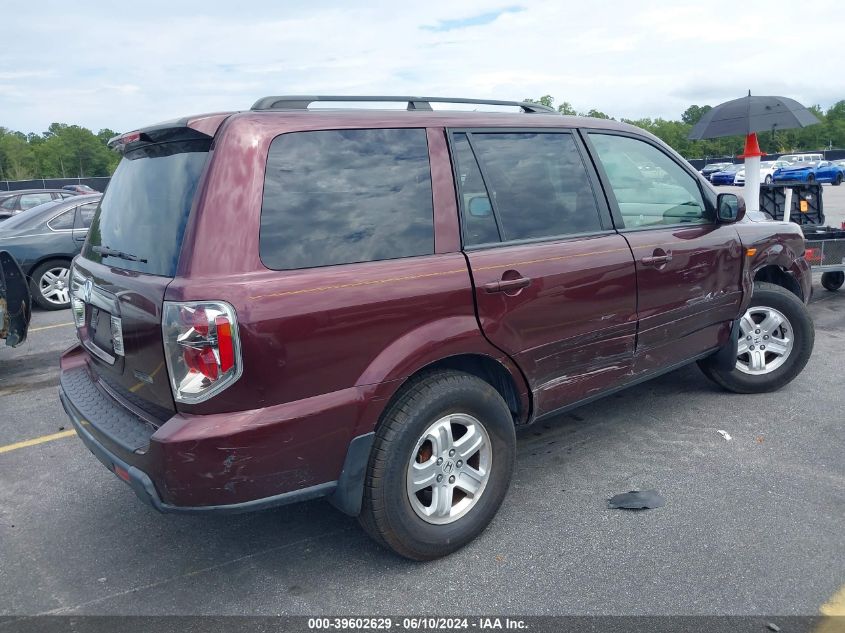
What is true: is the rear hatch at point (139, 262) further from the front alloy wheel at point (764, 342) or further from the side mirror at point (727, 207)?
the front alloy wheel at point (764, 342)

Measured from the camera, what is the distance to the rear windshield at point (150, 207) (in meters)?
2.71

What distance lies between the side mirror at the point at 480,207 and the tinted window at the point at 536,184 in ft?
0.17

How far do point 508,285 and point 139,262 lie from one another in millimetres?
1571

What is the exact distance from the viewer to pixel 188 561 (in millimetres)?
3223

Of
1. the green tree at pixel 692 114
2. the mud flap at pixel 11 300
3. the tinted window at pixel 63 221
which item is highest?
the green tree at pixel 692 114

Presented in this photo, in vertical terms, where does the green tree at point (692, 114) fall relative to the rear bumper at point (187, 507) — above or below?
above

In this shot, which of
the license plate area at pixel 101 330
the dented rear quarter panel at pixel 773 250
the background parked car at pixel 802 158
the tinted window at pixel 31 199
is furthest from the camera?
the background parked car at pixel 802 158

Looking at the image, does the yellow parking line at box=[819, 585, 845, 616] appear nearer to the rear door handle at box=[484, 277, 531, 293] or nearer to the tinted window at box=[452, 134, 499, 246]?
the rear door handle at box=[484, 277, 531, 293]

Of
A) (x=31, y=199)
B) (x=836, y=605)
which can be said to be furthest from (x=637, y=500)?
(x=31, y=199)

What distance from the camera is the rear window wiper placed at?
291cm

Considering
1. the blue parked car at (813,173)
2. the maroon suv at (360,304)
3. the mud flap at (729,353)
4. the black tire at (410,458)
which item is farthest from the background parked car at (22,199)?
the blue parked car at (813,173)

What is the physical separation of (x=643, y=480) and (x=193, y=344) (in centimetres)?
251

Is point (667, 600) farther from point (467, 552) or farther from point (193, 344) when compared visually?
point (193, 344)

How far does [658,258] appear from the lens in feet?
12.7
